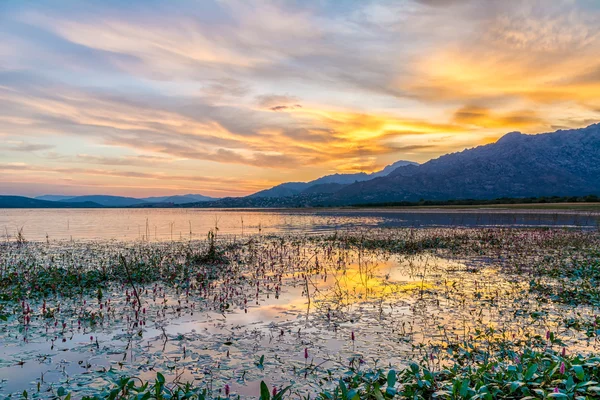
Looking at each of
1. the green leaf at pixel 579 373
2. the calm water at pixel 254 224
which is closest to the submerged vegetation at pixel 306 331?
the green leaf at pixel 579 373

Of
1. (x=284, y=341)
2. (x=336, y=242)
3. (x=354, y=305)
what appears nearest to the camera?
(x=284, y=341)

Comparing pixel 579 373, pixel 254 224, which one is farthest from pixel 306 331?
pixel 254 224

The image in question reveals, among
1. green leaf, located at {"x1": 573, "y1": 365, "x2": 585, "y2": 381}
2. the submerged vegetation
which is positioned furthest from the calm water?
green leaf, located at {"x1": 573, "y1": 365, "x2": 585, "y2": 381}

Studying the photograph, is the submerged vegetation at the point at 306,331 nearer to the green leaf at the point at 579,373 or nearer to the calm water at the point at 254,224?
the green leaf at the point at 579,373

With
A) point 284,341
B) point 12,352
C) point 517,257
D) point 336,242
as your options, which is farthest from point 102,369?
point 336,242

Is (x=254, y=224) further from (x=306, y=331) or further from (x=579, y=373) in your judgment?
(x=579, y=373)

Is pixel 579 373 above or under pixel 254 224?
above

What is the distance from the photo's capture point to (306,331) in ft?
35.7

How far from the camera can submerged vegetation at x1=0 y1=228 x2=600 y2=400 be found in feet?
22.2

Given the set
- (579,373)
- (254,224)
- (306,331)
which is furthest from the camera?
(254,224)

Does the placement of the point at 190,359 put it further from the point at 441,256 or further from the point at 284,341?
the point at 441,256

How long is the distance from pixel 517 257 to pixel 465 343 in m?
17.7

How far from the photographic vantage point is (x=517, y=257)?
24016mm

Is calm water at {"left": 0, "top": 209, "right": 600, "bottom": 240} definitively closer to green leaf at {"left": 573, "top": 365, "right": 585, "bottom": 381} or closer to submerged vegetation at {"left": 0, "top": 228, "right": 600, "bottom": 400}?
submerged vegetation at {"left": 0, "top": 228, "right": 600, "bottom": 400}
